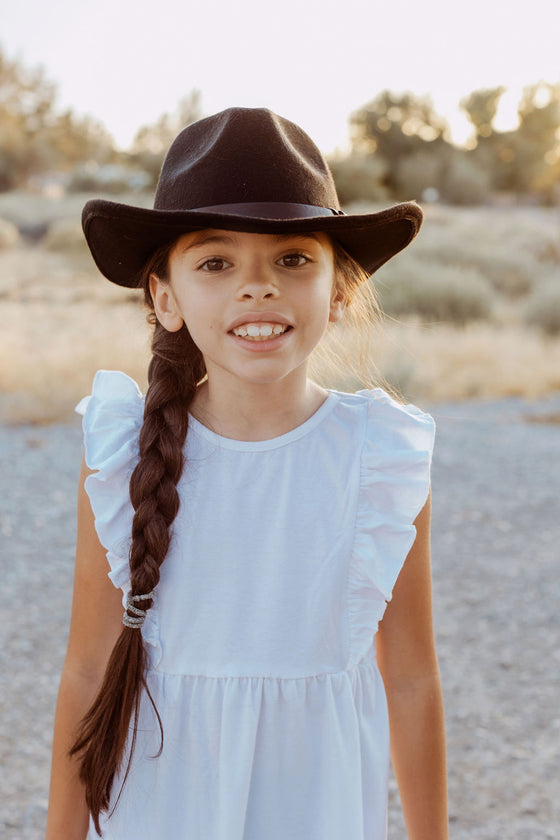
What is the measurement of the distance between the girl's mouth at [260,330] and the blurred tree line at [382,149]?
86.2 feet

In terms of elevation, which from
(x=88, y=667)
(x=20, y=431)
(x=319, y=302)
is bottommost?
(x=88, y=667)

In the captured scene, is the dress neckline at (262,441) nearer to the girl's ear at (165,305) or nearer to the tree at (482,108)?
the girl's ear at (165,305)

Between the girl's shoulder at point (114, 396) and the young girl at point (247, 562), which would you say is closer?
the young girl at point (247, 562)

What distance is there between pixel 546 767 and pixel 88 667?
229 cm

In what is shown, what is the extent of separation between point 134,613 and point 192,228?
0.60 metres

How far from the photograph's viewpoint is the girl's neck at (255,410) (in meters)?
1.48

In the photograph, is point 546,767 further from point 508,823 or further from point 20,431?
point 20,431

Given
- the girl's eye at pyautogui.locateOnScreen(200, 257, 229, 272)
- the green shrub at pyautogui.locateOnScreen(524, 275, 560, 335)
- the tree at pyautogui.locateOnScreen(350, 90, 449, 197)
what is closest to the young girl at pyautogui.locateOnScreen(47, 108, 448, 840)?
the girl's eye at pyautogui.locateOnScreen(200, 257, 229, 272)

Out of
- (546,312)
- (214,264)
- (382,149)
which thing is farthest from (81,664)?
(382,149)

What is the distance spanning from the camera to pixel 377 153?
3447cm

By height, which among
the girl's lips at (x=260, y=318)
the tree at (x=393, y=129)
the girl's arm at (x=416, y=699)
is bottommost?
the girl's arm at (x=416, y=699)

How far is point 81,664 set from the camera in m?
1.41

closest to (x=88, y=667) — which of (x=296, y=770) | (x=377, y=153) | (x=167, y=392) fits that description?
(x=296, y=770)

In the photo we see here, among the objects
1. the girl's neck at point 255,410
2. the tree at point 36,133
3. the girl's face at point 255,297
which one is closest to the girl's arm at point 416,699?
the girl's neck at point 255,410
